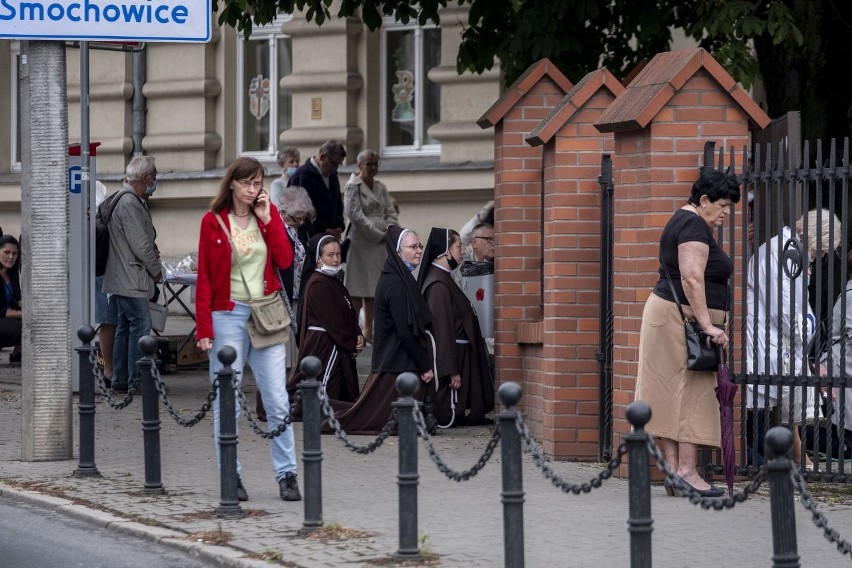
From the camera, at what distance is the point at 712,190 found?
8859 mm

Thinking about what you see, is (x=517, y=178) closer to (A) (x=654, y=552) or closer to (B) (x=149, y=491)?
(B) (x=149, y=491)

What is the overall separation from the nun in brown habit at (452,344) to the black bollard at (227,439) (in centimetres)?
350

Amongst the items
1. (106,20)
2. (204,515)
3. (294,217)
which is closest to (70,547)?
(204,515)

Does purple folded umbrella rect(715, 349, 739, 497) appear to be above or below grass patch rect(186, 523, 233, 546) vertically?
above

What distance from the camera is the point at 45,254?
10.4m

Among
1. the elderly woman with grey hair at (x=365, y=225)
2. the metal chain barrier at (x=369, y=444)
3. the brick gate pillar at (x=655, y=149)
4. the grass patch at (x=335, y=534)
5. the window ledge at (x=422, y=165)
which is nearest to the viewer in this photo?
the metal chain barrier at (x=369, y=444)

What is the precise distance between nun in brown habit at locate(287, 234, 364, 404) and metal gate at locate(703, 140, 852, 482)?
332 cm

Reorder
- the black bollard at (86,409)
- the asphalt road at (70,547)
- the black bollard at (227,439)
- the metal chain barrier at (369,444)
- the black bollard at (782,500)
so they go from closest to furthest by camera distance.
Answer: the black bollard at (782,500)
the asphalt road at (70,547)
the metal chain barrier at (369,444)
the black bollard at (227,439)
the black bollard at (86,409)

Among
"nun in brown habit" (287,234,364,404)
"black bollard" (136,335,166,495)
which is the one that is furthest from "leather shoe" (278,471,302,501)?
"nun in brown habit" (287,234,364,404)

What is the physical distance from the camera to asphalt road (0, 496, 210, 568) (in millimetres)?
7566

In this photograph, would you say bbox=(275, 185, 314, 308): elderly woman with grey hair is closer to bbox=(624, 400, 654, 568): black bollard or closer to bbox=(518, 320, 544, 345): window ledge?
bbox=(518, 320, 544, 345): window ledge

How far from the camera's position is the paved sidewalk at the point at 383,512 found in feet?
24.5

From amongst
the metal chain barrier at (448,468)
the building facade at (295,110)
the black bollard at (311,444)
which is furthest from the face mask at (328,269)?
the building facade at (295,110)

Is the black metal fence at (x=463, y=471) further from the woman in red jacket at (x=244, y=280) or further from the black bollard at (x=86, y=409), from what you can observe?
the woman in red jacket at (x=244, y=280)
